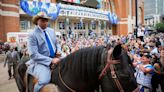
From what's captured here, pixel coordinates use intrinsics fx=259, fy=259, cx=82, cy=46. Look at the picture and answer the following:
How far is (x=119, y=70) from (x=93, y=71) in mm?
402

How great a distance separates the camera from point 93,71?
330cm

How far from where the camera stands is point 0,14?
112 feet

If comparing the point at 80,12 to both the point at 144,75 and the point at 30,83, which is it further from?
the point at 30,83

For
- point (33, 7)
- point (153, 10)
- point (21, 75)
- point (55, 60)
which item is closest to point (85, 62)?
point (55, 60)

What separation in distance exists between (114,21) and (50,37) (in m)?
57.4

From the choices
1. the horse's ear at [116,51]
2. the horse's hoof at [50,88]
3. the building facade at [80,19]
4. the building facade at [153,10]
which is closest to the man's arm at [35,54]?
the horse's hoof at [50,88]

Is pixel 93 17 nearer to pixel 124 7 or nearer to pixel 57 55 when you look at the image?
pixel 124 7

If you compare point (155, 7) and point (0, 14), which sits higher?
point (155, 7)

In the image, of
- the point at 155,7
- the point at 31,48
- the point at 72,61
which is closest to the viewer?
the point at 72,61

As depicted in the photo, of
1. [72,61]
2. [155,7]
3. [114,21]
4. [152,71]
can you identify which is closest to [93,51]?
[72,61]

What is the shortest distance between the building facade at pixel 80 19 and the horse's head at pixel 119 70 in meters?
28.0

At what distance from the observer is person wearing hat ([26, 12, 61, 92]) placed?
3.91 meters

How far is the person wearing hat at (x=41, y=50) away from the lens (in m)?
3.91

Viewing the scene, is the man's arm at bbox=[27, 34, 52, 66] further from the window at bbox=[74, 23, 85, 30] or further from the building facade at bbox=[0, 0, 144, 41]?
the window at bbox=[74, 23, 85, 30]
